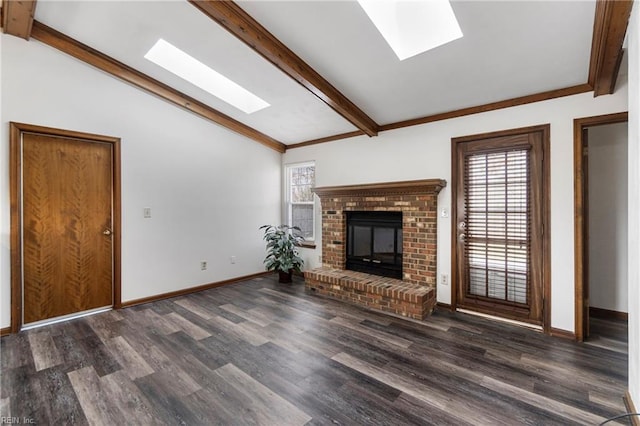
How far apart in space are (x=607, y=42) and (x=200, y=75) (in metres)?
3.89

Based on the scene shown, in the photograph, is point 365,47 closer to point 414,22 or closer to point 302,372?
point 414,22

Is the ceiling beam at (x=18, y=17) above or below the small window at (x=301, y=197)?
above

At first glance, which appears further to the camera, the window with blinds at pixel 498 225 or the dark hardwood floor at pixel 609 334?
the window with blinds at pixel 498 225

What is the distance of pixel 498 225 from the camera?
10.3 feet

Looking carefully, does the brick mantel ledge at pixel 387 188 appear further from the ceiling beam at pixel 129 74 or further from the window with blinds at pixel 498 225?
the ceiling beam at pixel 129 74

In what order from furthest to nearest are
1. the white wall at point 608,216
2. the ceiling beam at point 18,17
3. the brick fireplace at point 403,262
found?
1. the brick fireplace at point 403,262
2. the white wall at point 608,216
3. the ceiling beam at point 18,17

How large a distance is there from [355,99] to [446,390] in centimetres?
299

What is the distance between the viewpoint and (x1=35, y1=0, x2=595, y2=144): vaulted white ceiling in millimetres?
2156

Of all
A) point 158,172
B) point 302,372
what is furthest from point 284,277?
point 302,372

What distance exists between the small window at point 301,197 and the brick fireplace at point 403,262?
0.91 m

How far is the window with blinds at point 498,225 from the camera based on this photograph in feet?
9.86

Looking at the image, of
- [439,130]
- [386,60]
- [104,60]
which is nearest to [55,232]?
[104,60]

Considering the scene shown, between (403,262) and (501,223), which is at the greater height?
(501,223)

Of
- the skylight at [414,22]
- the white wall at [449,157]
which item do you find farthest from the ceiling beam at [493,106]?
the skylight at [414,22]
